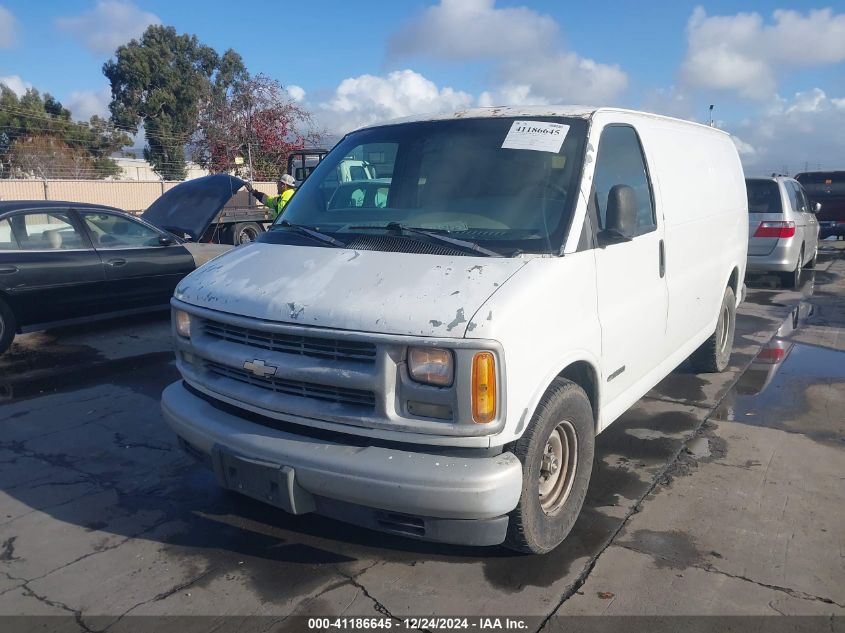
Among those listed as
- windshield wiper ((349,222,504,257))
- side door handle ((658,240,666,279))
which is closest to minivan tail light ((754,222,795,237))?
side door handle ((658,240,666,279))

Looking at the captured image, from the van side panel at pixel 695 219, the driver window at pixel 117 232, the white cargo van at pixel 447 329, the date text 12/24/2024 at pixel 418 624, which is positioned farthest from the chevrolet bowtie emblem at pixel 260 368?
the driver window at pixel 117 232

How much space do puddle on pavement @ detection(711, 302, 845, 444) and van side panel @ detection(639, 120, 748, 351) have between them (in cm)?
67

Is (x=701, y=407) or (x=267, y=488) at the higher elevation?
(x=267, y=488)

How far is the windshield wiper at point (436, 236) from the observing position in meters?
3.49

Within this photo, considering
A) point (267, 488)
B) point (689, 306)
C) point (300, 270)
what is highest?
point (300, 270)

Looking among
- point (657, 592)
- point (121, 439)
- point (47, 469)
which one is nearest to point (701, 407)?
point (657, 592)

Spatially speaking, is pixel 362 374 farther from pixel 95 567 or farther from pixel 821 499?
pixel 821 499

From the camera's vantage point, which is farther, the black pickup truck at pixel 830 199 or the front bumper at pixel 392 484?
the black pickup truck at pixel 830 199

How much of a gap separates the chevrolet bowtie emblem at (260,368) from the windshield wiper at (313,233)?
2.62ft

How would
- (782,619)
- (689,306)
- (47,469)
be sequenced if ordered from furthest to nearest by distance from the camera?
1. (689,306)
2. (47,469)
3. (782,619)

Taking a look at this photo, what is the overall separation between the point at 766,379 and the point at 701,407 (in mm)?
1298

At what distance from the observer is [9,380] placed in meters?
6.87

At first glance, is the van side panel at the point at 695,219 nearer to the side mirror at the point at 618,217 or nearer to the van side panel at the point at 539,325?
the side mirror at the point at 618,217

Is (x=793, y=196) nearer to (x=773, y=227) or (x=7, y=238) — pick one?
(x=773, y=227)
